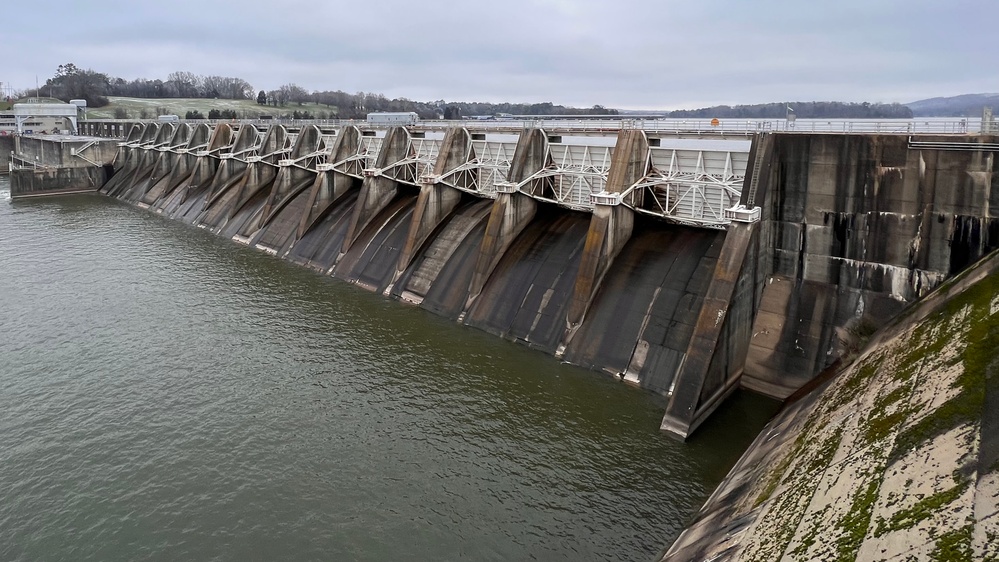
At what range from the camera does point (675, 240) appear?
2219 cm

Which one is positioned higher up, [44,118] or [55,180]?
[44,118]

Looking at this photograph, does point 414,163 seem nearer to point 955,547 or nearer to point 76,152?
point 955,547

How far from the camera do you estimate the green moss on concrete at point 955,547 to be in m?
7.29

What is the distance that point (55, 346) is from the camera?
22375 mm

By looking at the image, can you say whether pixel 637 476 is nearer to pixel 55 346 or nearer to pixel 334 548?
pixel 334 548

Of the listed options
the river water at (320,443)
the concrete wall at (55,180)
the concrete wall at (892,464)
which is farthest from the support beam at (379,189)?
the concrete wall at (55,180)

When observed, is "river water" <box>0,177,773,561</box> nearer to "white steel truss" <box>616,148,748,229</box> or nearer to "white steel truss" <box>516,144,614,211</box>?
"white steel truss" <box>616,148,748,229</box>

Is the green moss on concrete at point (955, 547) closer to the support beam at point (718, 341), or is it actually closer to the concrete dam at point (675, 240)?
the support beam at point (718, 341)

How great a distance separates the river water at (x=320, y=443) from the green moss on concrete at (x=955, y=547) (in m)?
5.92

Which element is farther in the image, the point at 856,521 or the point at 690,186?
the point at 690,186

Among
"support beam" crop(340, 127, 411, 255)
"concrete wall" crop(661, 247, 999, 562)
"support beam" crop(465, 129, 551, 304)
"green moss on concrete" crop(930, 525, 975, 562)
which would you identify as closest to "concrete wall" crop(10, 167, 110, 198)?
"support beam" crop(340, 127, 411, 255)

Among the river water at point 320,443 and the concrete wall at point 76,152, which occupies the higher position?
the concrete wall at point 76,152

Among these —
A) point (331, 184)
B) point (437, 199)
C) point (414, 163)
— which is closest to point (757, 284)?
point (437, 199)

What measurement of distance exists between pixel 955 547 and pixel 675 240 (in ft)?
50.9
